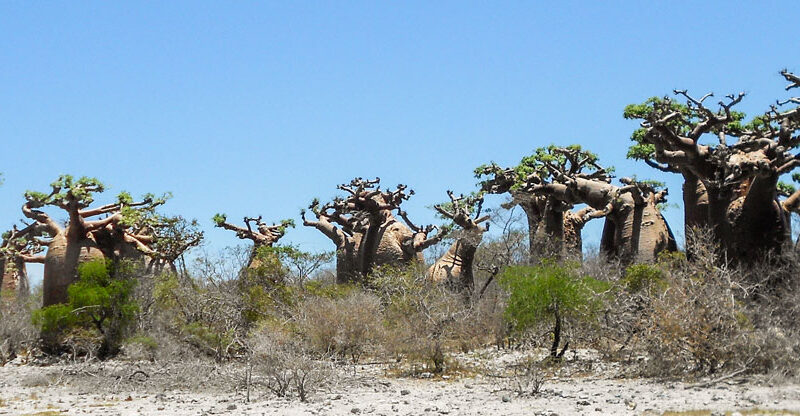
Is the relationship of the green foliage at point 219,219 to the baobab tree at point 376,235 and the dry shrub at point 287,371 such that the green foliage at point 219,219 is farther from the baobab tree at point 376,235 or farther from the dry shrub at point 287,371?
the dry shrub at point 287,371

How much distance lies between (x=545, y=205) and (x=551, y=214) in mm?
1317

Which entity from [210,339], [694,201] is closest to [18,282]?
[210,339]

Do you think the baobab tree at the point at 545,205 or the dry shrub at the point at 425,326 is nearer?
the dry shrub at the point at 425,326

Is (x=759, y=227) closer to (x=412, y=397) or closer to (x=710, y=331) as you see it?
(x=710, y=331)

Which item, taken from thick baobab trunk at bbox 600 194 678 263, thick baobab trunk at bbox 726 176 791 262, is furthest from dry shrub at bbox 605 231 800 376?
thick baobab trunk at bbox 600 194 678 263

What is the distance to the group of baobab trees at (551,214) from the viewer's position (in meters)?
15.5

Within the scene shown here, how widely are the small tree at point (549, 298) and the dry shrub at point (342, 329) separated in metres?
2.64

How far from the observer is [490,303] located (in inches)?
734

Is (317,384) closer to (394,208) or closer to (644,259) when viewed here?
(644,259)

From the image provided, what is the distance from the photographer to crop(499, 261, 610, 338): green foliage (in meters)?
13.8

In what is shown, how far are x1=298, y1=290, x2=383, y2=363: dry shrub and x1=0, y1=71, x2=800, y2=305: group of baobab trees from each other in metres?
5.25

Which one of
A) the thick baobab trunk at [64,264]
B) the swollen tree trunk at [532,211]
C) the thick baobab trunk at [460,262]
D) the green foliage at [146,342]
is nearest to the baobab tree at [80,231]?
the thick baobab trunk at [64,264]

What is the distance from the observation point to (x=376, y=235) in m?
25.7

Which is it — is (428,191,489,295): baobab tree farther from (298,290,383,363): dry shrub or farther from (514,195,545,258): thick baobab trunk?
(298,290,383,363): dry shrub
